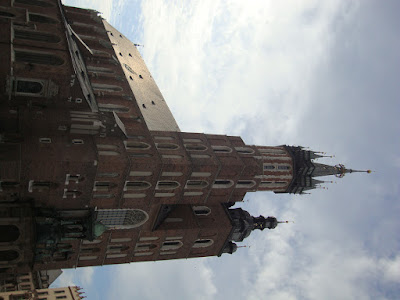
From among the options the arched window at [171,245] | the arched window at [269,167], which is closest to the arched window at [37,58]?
the arched window at [171,245]

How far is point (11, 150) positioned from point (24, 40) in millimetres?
9877

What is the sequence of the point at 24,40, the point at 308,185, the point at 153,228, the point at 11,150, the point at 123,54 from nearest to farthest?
the point at 11,150, the point at 24,40, the point at 153,228, the point at 308,185, the point at 123,54

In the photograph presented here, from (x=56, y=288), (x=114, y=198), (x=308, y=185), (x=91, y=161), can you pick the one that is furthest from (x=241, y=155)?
(x=56, y=288)

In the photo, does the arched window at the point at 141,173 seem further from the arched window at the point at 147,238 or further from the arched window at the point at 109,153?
the arched window at the point at 147,238

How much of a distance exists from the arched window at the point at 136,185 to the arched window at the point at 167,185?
4.32ft

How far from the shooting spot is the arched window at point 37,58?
3356 centimetres

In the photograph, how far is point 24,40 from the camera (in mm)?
34719

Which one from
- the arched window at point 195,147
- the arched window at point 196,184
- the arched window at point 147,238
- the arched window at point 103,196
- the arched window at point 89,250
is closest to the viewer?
the arched window at point 103,196

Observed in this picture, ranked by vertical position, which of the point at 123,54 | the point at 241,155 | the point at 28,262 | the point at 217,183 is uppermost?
the point at 123,54

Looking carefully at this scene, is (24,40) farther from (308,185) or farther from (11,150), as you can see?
(308,185)

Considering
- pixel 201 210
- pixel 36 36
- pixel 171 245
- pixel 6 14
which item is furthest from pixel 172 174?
pixel 6 14

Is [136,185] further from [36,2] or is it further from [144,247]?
[36,2]

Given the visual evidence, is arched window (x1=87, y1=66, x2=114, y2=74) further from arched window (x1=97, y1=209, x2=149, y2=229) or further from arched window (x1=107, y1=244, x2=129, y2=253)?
arched window (x1=107, y1=244, x2=129, y2=253)

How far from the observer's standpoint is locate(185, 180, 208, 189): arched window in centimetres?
4300
